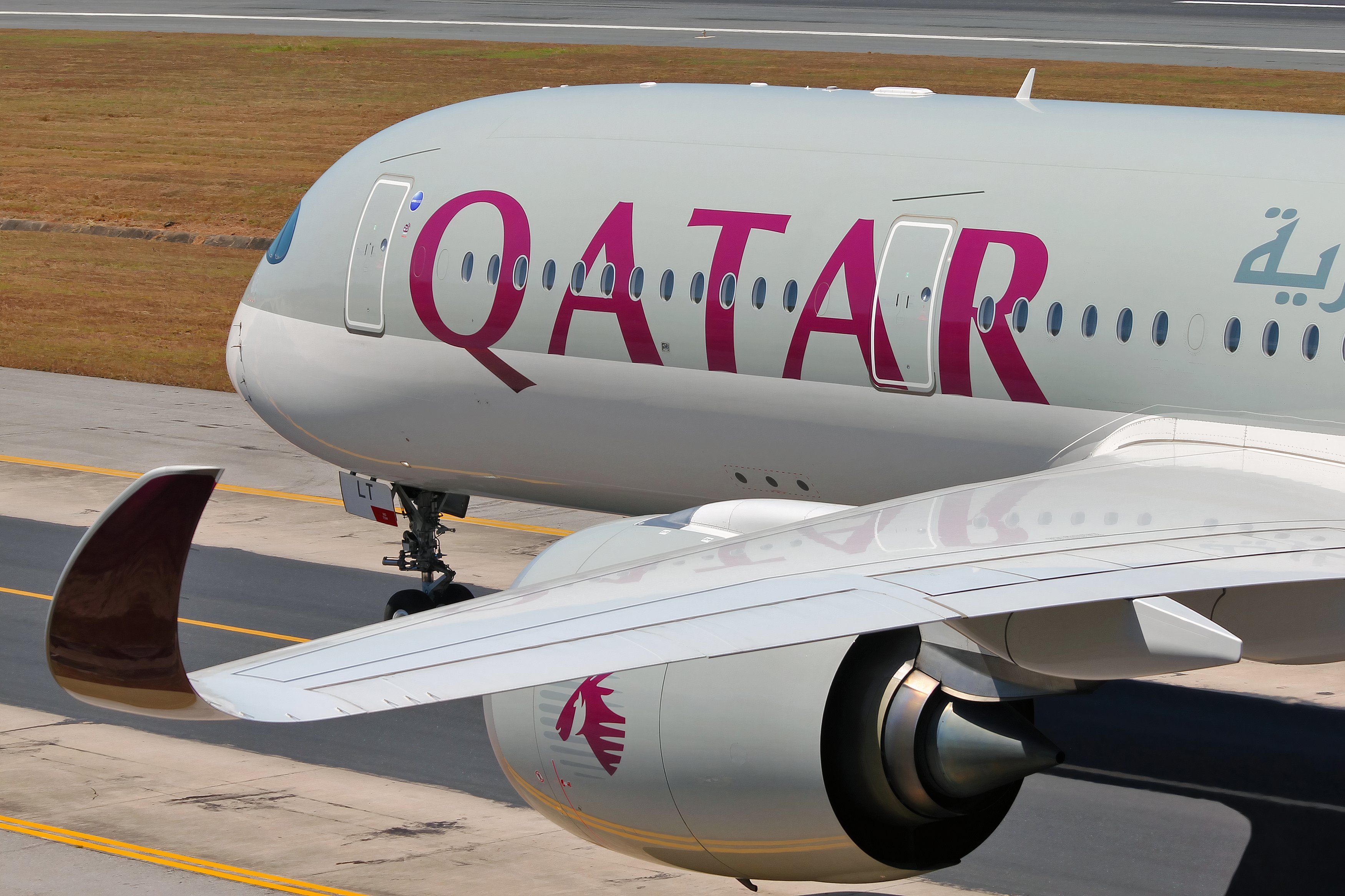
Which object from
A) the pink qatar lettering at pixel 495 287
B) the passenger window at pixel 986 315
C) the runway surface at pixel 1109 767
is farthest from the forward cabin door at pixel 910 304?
the runway surface at pixel 1109 767

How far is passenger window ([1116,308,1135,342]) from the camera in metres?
15.3

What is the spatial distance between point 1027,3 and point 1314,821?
73.5 m

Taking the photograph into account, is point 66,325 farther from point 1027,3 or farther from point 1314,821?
point 1027,3

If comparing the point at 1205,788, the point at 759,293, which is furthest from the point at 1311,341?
the point at 1205,788

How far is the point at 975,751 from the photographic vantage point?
11.7 m

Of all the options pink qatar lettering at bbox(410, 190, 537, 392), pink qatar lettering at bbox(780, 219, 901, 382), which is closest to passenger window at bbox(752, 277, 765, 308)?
pink qatar lettering at bbox(780, 219, 901, 382)

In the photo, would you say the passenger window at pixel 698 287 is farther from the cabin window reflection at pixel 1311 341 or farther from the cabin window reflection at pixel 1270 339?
the cabin window reflection at pixel 1311 341

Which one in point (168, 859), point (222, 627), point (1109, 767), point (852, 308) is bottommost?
point (168, 859)

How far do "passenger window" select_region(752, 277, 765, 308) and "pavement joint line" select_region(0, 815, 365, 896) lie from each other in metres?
6.40

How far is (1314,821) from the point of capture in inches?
679

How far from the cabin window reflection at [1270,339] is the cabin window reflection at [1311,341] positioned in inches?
8.5

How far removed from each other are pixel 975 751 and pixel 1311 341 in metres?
5.28

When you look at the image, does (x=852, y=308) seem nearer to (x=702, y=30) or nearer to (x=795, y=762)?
(x=795, y=762)

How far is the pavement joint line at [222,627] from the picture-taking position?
22125 mm
